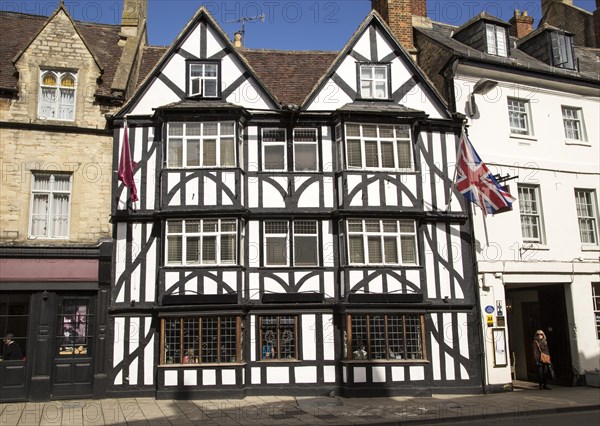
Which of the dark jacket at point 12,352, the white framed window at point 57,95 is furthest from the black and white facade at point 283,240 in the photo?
the dark jacket at point 12,352

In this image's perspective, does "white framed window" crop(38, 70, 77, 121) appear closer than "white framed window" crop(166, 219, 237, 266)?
No

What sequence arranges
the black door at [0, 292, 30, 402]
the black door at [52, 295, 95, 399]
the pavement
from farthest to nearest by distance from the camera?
the black door at [52, 295, 95, 399]
the black door at [0, 292, 30, 402]
the pavement

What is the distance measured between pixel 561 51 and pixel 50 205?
17733 mm

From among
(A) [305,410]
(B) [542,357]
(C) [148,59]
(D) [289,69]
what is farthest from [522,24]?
(A) [305,410]

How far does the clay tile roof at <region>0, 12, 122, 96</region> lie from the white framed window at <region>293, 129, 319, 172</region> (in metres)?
5.89

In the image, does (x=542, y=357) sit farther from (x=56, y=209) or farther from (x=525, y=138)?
(x=56, y=209)

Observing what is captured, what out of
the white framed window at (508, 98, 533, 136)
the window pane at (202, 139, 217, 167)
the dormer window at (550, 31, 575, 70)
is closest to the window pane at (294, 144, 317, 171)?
the window pane at (202, 139, 217, 167)

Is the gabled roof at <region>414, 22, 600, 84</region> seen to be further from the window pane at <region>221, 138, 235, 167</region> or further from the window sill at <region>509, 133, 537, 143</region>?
the window pane at <region>221, 138, 235, 167</region>

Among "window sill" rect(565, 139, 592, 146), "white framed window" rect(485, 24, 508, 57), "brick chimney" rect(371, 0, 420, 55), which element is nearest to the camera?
"window sill" rect(565, 139, 592, 146)

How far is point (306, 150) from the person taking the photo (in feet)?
56.1

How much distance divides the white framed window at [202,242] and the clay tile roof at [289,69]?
4.77m

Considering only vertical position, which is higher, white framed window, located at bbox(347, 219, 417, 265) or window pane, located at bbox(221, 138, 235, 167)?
window pane, located at bbox(221, 138, 235, 167)

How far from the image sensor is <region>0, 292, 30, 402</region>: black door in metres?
14.6

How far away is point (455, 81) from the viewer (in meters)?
18.0
